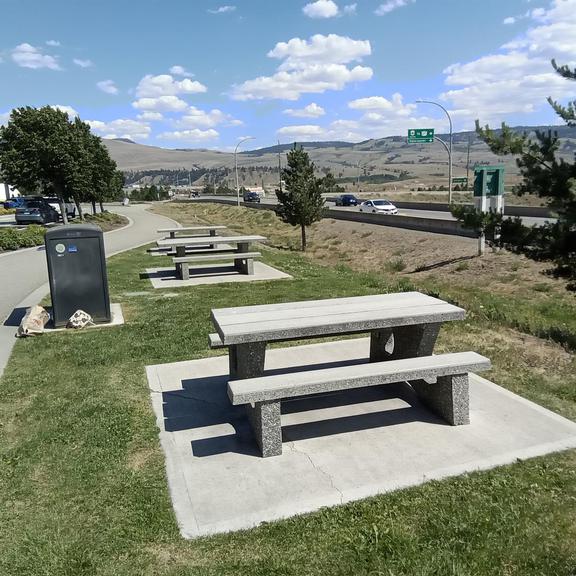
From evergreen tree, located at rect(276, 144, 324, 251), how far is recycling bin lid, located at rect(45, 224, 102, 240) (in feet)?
44.2

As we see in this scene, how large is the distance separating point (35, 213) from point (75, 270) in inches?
1036

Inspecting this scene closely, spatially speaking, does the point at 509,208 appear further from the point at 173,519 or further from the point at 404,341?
the point at 173,519

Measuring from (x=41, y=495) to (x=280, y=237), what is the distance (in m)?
26.4

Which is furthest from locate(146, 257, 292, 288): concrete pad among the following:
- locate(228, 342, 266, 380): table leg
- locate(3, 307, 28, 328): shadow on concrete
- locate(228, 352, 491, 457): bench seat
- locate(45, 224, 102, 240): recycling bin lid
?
locate(228, 352, 491, 457): bench seat

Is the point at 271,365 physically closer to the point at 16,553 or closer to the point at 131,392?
the point at 131,392

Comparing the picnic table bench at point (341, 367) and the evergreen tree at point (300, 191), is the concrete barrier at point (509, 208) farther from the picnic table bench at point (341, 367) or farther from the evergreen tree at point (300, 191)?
the picnic table bench at point (341, 367)

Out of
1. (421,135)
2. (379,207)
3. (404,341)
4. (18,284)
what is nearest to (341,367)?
(404,341)

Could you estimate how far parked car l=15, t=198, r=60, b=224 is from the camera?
101ft

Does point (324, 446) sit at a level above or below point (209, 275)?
below

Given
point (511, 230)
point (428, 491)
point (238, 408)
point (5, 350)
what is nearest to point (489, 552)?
point (428, 491)

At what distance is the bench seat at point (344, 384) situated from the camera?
3723 millimetres

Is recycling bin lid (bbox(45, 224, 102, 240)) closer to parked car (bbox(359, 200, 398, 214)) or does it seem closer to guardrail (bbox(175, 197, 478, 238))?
guardrail (bbox(175, 197, 478, 238))

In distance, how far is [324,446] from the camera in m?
4.02

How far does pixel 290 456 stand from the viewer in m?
3.89
